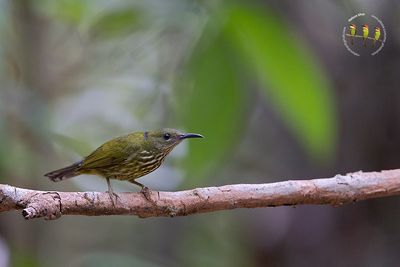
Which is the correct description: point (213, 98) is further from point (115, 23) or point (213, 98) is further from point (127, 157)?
point (115, 23)

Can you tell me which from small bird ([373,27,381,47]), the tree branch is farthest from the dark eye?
small bird ([373,27,381,47])

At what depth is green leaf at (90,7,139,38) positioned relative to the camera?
10.0ft

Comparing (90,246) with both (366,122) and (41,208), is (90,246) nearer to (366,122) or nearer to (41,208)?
(366,122)

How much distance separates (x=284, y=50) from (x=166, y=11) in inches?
27.4

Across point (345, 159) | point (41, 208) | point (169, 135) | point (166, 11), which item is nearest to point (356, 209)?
point (345, 159)

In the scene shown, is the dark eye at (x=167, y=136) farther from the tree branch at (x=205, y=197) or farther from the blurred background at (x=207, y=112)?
the tree branch at (x=205, y=197)

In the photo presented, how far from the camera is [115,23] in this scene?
3203mm

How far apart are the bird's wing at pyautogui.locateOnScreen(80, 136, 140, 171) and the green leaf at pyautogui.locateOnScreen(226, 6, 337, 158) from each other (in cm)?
70

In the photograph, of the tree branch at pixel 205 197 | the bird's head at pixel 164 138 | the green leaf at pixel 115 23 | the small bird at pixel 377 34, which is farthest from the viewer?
the green leaf at pixel 115 23

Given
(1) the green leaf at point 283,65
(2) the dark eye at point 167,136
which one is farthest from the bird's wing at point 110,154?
(1) the green leaf at point 283,65

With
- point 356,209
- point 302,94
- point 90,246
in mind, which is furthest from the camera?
point 90,246

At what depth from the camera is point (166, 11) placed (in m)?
2.88

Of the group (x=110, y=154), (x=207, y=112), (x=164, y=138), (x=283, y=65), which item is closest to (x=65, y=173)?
(x=110, y=154)

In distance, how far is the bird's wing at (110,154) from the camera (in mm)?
2777
